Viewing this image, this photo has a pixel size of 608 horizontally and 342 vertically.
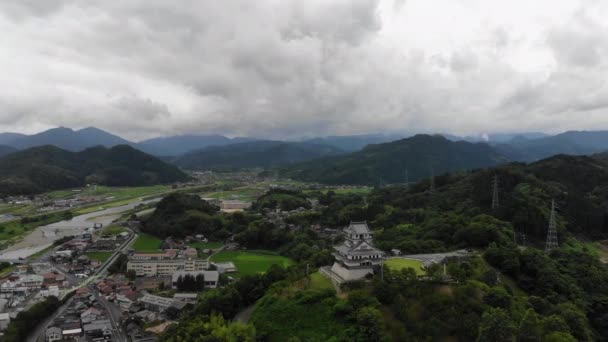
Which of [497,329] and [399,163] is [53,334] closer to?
[497,329]

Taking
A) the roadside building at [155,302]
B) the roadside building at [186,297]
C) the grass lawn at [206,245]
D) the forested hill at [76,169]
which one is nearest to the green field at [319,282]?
the roadside building at [186,297]

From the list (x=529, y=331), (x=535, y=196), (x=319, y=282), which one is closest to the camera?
(x=529, y=331)

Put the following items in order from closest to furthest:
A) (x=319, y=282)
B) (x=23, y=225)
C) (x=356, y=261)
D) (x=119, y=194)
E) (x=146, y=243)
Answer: (x=356, y=261)
(x=319, y=282)
(x=146, y=243)
(x=23, y=225)
(x=119, y=194)

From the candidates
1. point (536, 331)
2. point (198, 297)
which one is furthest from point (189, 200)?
point (536, 331)

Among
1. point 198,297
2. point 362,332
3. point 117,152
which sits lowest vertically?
point 198,297

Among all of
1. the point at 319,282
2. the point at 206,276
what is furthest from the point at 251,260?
the point at 319,282

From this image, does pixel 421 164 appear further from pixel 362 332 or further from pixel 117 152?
pixel 362 332
